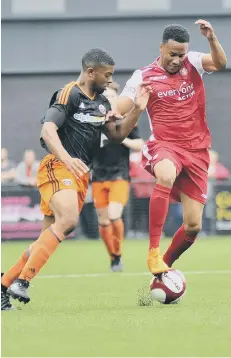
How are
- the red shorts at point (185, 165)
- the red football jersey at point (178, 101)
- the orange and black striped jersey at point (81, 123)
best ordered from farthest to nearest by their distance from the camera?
the red football jersey at point (178, 101) → the red shorts at point (185, 165) → the orange and black striped jersey at point (81, 123)

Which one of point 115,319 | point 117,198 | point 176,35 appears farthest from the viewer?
point 117,198

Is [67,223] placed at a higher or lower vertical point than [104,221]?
higher

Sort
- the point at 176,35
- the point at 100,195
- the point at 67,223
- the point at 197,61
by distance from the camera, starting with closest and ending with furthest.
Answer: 1. the point at 67,223
2. the point at 176,35
3. the point at 197,61
4. the point at 100,195

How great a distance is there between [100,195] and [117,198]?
0.85 ft

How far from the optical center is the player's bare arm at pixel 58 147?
840 cm

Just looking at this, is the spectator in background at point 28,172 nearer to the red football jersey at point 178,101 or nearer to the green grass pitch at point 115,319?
the green grass pitch at point 115,319

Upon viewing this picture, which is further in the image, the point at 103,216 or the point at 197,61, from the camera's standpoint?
the point at 103,216

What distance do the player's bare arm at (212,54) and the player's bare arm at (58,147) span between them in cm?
142

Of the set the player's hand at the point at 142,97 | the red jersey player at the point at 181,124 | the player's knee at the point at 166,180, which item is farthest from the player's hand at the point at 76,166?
the red jersey player at the point at 181,124

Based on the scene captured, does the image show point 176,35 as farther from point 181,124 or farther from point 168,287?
point 168,287

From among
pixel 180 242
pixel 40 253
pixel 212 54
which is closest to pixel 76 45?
pixel 180 242

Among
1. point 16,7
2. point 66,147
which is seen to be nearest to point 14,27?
point 16,7

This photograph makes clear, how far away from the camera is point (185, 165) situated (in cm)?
1000

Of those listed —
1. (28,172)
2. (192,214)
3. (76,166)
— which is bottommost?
(28,172)
